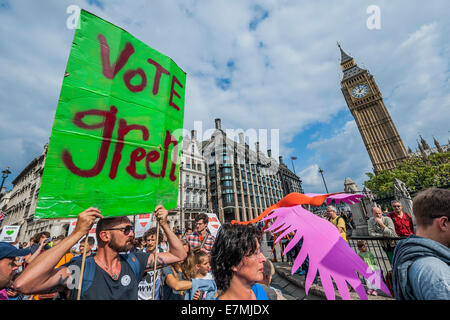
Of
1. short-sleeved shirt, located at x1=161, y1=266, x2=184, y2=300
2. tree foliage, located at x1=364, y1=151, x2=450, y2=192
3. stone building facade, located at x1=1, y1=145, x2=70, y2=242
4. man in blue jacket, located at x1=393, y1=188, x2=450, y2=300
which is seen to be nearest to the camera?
man in blue jacket, located at x1=393, y1=188, x2=450, y2=300

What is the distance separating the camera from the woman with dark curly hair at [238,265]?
1.49 meters

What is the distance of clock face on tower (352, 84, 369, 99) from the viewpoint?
58562mm

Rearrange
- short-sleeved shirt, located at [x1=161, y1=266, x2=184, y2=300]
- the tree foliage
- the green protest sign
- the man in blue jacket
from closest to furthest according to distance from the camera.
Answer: the man in blue jacket → the green protest sign → short-sleeved shirt, located at [x1=161, y1=266, x2=184, y2=300] → the tree foliage

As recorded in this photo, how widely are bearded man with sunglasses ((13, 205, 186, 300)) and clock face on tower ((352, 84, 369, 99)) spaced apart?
7533 cm

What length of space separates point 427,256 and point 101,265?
255 cm

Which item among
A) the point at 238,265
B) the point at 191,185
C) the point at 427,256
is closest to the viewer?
the point at 427,256

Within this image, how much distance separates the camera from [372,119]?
190 feet

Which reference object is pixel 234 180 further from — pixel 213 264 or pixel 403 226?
pixel 213 264

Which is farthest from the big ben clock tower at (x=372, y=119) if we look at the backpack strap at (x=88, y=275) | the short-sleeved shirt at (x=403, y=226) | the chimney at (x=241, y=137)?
the backpack strap at (x=88, y=275)

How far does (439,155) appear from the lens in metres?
26.9

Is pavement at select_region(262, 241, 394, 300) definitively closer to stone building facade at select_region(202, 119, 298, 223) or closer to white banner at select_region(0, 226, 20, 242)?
white banner at select_region(0, 226, 20, 242)

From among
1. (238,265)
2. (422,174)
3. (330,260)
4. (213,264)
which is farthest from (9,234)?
(422,174)

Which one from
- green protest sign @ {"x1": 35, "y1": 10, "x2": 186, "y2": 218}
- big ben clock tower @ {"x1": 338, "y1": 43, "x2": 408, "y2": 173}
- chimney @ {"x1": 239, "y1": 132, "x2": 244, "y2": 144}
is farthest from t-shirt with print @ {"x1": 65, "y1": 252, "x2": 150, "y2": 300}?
big ben clock tower @ {"x1": 338, "y1": 43, "x2": 408, "y2": 173}
